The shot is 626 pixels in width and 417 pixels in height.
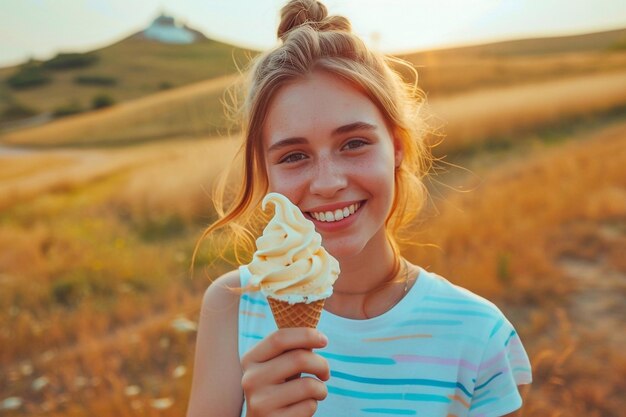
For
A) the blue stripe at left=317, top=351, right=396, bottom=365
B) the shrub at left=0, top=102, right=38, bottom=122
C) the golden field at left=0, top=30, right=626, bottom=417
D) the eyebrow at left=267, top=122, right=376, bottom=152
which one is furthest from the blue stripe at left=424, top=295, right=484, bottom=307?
the shrub at left=0, top=102, right=38, bottom=122

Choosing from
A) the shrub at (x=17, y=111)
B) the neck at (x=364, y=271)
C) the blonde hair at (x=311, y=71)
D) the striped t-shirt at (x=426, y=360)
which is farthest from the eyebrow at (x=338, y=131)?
the shrub at (x=17, y=111)

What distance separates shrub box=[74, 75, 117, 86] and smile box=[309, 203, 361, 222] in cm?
2940

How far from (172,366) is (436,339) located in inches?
122

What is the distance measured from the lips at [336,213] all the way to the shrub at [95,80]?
29401 mm

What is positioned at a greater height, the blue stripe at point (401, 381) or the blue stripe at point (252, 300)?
the blue stripe at point (252, 300)

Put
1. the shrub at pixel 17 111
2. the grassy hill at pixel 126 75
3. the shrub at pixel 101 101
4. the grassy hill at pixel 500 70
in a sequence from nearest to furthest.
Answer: the shrub at pixel 17 111
the grassy hill at pixel 500 70
the grassy hill at pixel 126 75
the shrub at pixel 101 101

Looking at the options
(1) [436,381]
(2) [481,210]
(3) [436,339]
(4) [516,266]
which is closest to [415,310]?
(3) [436,339]

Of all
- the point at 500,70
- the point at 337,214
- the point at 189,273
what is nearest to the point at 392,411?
the point at 337,214

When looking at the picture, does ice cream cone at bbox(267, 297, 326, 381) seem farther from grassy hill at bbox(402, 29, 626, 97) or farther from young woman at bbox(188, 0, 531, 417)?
grassy hill at bbox(402, 29, 626, 97)

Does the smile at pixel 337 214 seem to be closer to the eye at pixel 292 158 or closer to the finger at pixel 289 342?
the eye at pixel 292 158

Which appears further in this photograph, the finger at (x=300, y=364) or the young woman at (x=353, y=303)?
the young woman at (x=353, y=303)

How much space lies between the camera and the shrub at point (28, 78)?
26219 millimetres

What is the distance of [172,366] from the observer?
4.27 metres

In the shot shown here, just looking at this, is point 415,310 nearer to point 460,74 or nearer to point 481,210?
point 481,210
